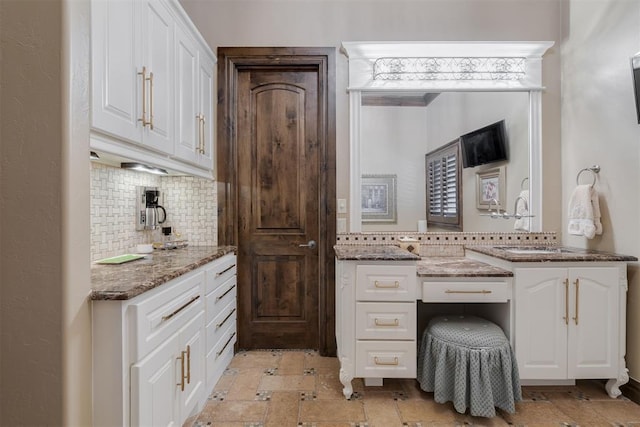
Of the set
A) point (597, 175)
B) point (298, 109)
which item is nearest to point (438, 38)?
point (298, 109)

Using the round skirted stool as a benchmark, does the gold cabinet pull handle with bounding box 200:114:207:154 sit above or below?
above

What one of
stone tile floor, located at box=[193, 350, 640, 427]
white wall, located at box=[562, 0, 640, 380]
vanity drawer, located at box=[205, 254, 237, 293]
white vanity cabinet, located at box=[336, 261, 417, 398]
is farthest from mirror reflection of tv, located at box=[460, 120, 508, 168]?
vanity drawer, located at box=[205, 254, 237, 293]

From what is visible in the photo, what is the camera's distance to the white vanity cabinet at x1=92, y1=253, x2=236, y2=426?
115cm

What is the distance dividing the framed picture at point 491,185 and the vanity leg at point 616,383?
1.30 meters

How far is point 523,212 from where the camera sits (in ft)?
8.64

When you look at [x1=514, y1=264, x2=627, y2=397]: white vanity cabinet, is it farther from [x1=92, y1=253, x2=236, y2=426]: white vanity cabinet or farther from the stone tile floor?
[x1=92, y1=253, x2=236, y2=426]: white vanity cabinet

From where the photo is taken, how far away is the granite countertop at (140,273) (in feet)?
3.80

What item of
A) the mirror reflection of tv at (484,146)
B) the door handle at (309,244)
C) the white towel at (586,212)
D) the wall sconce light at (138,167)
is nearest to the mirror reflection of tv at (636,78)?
the white towel at (586,212)

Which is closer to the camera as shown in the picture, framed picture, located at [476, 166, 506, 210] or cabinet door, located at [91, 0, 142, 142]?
cabinet door, located at [91, 0, 142, 142]

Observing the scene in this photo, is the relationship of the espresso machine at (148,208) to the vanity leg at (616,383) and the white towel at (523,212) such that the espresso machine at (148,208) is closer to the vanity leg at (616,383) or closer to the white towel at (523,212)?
the white towel at (523,212)

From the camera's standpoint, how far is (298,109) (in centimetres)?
277

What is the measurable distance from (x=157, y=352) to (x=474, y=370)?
63.2 inches

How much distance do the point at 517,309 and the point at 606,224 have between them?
922 mm

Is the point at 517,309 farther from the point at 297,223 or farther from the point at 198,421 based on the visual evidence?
the point at 198,421
